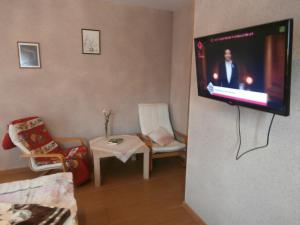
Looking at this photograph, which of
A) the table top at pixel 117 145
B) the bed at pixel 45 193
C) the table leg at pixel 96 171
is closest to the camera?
the bed at pixel 45 193

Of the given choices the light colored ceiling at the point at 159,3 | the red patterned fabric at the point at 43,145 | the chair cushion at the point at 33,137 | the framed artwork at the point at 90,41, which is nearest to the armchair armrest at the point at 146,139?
the red patterned fabric at the point at 43,145

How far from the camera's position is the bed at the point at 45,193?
1.69 metres

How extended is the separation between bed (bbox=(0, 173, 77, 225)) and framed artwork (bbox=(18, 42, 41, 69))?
5.98 feet

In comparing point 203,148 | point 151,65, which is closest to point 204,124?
point 203,148

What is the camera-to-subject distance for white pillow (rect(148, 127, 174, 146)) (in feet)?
11.1

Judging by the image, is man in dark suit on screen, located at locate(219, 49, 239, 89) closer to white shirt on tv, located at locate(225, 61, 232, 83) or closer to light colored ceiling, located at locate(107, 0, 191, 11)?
white shirt on tv, located at locate(225, 61, 232, 83)

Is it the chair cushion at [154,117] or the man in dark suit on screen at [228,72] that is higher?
the man in dark suit on screen at [228,72]

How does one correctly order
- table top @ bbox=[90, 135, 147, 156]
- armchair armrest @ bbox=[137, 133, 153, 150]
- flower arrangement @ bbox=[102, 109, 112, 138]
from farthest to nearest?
flower arrangement @ bbox=[102, 109, 112, 138]
armchair armrest @ bbox=[137, 133, 153, 150]
table top @ bbox=[90, 135, 147, 156]

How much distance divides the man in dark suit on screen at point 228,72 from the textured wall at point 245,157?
31 centimetres

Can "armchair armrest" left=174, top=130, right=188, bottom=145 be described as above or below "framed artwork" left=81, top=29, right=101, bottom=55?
below

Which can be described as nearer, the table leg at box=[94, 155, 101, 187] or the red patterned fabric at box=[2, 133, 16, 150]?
the red patterned fabric at box=[2, 133, 16, 150]

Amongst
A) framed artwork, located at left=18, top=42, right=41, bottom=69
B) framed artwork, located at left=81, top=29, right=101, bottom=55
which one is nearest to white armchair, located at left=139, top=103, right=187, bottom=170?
framed artwork, located at left=81, top=29, right=101, bottom=55

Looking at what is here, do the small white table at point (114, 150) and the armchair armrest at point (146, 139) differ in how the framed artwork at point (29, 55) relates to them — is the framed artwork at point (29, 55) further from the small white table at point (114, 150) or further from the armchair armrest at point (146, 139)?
the armchair armrest at point (146, 139)

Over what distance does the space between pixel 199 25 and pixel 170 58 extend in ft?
6.01
